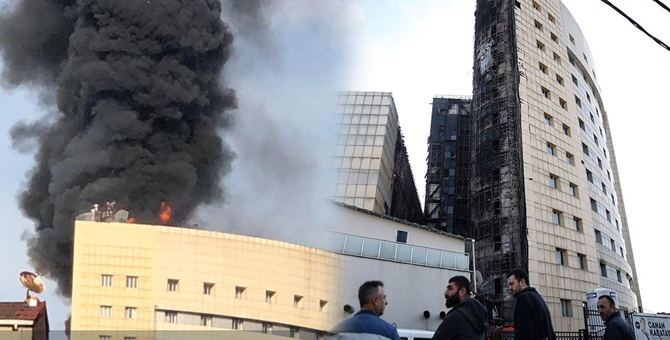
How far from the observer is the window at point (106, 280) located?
894 centimetres

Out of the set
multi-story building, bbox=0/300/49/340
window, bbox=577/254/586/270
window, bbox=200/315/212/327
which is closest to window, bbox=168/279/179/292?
window, bbox=200/315/212/327

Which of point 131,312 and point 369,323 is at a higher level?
point 131,312

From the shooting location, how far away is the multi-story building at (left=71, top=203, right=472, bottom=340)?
542 centimetres

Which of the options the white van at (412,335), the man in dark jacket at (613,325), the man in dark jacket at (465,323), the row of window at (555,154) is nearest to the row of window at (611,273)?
the row of window at (555,154)

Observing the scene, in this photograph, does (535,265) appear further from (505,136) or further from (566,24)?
(566,24)

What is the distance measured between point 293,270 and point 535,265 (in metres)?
19.0

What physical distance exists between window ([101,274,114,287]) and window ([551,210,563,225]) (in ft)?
65.6

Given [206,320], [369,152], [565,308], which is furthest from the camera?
[369,152]

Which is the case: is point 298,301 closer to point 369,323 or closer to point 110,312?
point 369,323

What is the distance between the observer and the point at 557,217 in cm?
2494

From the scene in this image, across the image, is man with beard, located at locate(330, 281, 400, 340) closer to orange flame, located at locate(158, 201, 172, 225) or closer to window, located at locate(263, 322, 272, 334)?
window, located at locate(263, 322, 272, 334)

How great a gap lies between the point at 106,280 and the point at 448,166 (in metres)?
33.8

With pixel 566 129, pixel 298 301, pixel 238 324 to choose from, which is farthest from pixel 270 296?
pixel 566 129

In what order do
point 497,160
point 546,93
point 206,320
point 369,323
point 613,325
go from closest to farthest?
point 369,323
point 613,325
point 206,320
point 497,160
point 546,93
